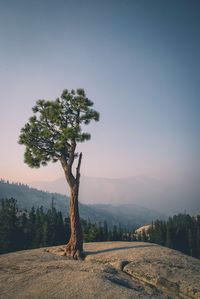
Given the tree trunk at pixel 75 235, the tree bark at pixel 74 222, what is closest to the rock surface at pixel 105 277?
the tree trunk at pixel 75 235

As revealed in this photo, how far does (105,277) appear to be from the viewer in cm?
1639

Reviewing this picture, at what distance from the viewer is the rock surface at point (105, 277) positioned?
46.8ft

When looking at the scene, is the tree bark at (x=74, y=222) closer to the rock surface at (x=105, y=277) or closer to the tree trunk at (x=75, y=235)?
the tree trunk at (x=75, y=235)

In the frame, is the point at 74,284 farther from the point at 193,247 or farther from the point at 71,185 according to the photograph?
the point at 193,247

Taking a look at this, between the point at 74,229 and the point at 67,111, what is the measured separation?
1321 cm

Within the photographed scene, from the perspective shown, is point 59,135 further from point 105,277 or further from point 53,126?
point 105,277

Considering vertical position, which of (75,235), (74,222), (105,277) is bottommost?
(105,277)

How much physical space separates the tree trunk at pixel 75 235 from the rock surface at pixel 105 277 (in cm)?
228

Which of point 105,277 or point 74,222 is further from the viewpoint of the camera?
point 74,222

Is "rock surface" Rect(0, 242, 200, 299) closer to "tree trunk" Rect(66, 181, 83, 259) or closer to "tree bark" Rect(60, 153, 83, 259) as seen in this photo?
"tree trunk" Rect(66, 181, 83, 259)

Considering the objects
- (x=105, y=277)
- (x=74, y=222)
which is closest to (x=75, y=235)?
(x=74, y=222)

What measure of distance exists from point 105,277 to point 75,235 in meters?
9.60

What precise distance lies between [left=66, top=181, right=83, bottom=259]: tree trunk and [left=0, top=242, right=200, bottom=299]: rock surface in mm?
2282

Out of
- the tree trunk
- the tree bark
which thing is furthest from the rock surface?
the tree bark
